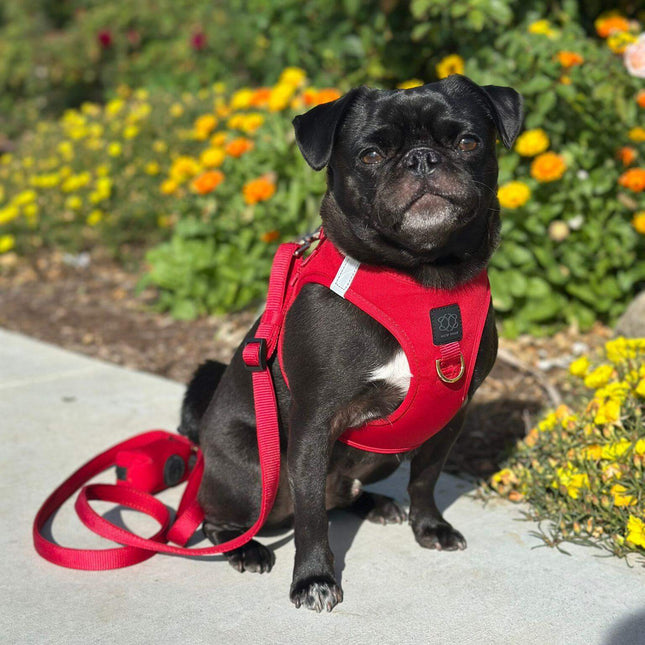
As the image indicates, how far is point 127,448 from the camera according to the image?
11.0 feet

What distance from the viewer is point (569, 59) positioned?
14.2 feet

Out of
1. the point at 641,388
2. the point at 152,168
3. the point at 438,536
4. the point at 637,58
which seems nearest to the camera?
the point at 438,536

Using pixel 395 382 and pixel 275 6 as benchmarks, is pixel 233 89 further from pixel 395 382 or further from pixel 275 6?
pixel 395 382

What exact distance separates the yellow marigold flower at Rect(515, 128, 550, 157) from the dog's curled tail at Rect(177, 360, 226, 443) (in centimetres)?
220

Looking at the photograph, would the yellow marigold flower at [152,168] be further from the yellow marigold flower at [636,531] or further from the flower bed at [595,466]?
the yellow marigold flower at [636,531]

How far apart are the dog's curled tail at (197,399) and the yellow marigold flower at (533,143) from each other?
2.20 meters

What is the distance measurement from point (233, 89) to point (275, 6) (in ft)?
7.35

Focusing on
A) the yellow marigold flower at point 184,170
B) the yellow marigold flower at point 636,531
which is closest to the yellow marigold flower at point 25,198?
the yellow marigold flower at point 184,170

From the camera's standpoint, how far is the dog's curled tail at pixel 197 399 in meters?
3.14

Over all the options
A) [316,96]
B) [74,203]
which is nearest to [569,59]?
[316,96]

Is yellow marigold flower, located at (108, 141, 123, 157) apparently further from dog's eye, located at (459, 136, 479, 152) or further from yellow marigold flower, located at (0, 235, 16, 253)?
dog's eye, located at (459, 136, 479, 152)

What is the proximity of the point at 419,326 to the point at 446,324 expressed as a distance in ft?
0.29

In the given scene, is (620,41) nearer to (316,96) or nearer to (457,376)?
(316,96)

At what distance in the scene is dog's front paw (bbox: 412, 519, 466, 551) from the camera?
9.09 ft
